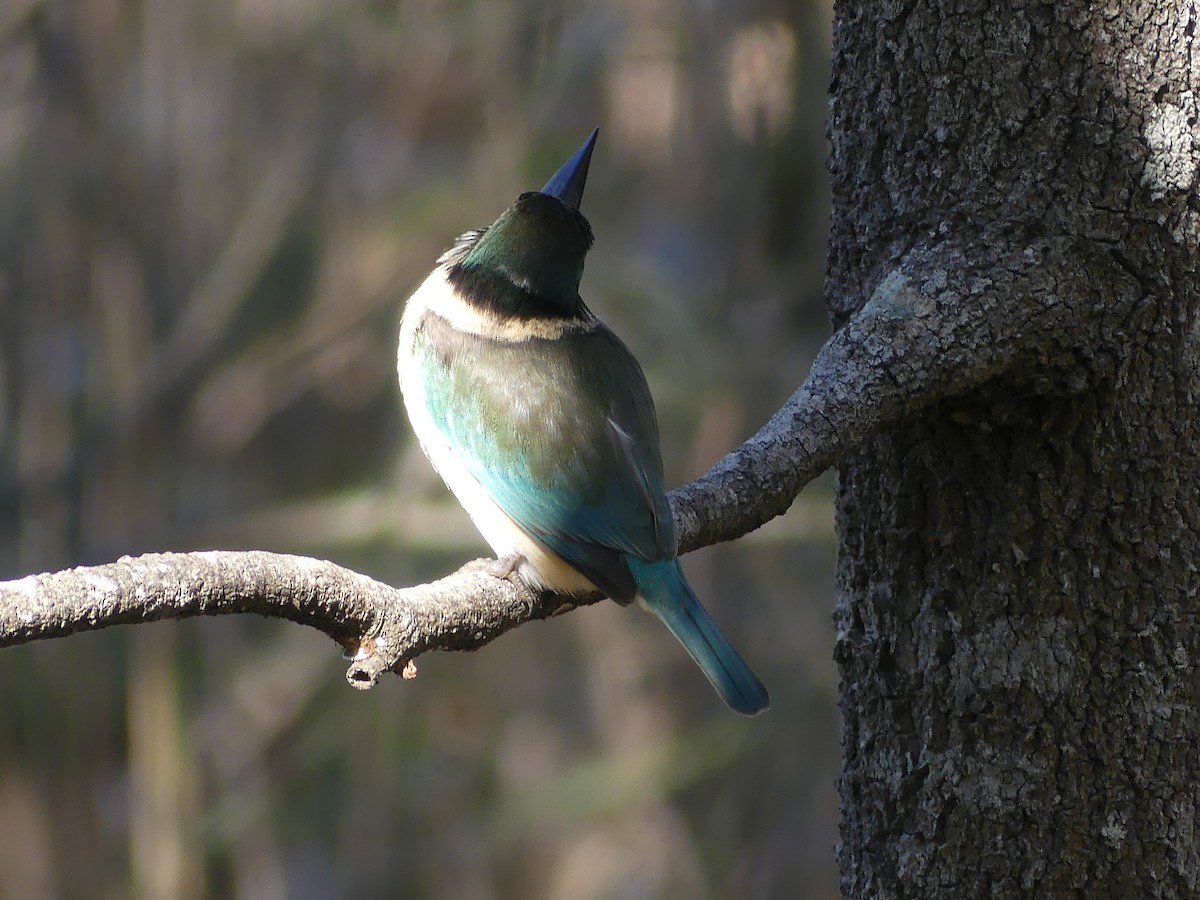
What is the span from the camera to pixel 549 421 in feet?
7.93

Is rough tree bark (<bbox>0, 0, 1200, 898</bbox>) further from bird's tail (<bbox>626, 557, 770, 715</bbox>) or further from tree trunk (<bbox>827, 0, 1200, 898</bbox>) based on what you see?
bird's tail (<bbox>626, 557, 770, 715</bbox>)

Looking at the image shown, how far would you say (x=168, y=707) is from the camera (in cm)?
446

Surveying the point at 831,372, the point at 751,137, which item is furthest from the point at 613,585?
the point at 751,137

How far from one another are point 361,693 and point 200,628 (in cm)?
64

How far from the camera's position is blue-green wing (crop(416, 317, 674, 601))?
2283mm

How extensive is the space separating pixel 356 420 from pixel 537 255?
10.7 ft

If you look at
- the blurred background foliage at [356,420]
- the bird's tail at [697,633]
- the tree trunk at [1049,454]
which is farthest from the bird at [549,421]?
the blurred background foliage at [356,420]

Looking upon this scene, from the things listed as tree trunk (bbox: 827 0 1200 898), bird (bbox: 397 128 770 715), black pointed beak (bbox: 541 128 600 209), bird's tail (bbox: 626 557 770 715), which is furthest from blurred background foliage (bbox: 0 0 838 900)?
tree trunk (bbox: 827 0 1200 898)

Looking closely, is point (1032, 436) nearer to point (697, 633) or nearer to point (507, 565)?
point (697, 633)

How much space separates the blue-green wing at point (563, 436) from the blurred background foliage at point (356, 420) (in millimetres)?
1644

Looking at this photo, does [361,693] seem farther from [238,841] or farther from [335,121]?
[335,121]

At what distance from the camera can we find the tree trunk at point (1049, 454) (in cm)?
149

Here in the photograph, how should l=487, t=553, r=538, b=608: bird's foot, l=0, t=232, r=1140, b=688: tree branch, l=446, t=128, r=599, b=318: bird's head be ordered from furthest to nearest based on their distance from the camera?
l=446, t=128, r=599, b=318: bird's head, l=487, t=553, r=538, b=608: bird's foot, l=0, t=232, r=1140, b=688: tree branch

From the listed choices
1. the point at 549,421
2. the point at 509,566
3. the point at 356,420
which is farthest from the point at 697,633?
the point at 356,420
